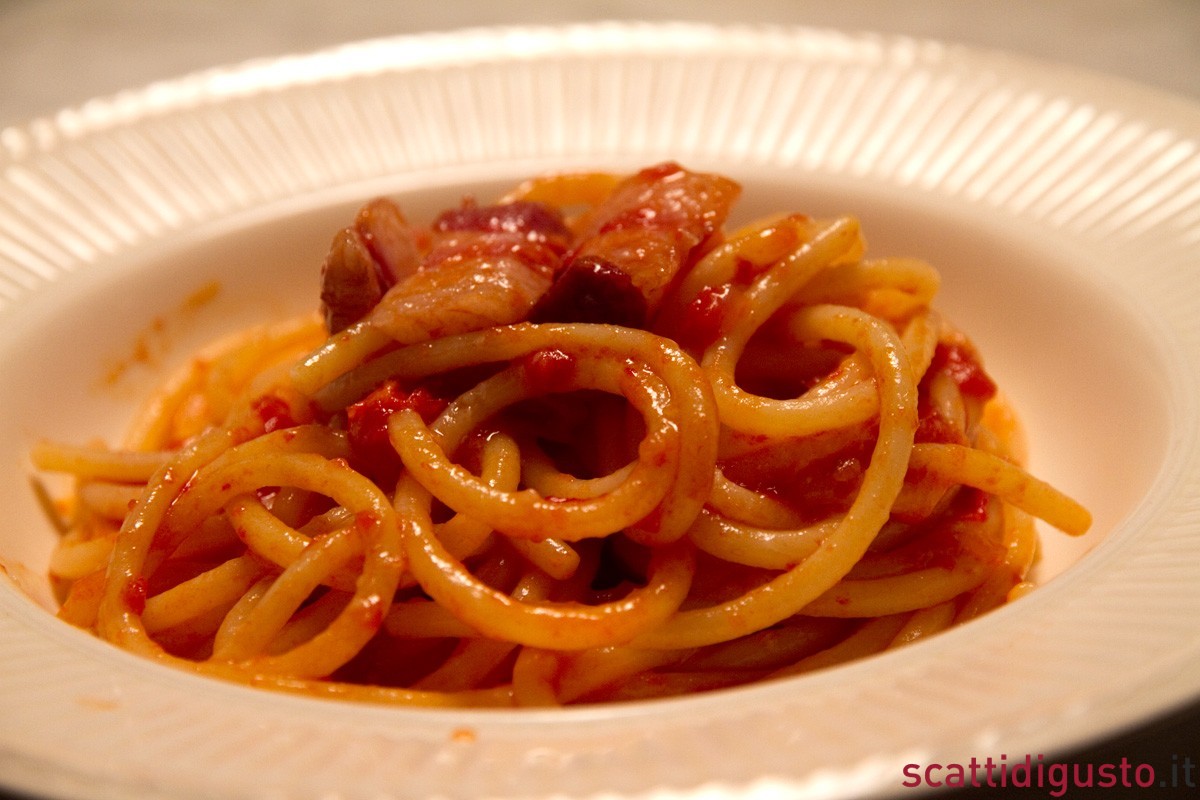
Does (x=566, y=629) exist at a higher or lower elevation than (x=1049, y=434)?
higher

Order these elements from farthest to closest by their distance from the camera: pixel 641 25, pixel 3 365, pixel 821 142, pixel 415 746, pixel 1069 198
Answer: pixel 641 25 < pixel 821 142 < pixel 1069 198 < pixel 3 365 < pixel 415 746

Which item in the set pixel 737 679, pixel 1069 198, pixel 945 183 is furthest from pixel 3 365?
pixel 1069 198

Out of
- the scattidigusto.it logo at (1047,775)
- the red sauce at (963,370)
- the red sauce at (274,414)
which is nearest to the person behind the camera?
the scattidigusto.it logo at (1047,775)

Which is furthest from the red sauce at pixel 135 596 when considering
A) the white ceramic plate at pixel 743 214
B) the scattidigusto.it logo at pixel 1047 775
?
the scattidigusto.it logo at pixel 1047 775

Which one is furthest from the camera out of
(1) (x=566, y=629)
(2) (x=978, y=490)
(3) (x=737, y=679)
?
(2) (x=978, y=490)

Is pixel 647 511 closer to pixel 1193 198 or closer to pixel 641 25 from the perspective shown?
pixel 1193 198

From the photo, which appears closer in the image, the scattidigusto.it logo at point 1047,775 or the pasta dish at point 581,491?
the scattidigusto.it logo at point 1047,775

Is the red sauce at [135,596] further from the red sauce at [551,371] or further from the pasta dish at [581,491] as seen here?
the red sauce at [551,371]
